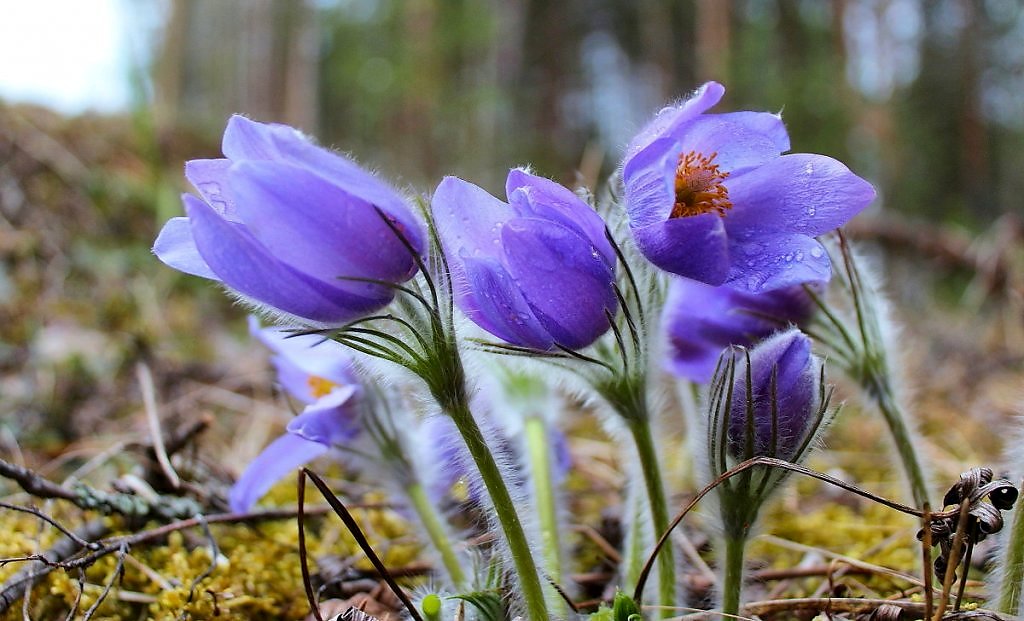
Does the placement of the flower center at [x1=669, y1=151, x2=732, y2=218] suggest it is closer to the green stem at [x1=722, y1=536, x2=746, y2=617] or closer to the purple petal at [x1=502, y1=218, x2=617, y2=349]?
the purple petal at [x1=502, y1=218, x2=617, y2=349]

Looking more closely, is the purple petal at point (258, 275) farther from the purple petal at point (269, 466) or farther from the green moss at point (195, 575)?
the green moss at point (195, 575)

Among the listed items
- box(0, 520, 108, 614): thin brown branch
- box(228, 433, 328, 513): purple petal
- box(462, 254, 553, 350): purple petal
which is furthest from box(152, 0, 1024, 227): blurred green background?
box(462, 254, 553, 350): purple petal

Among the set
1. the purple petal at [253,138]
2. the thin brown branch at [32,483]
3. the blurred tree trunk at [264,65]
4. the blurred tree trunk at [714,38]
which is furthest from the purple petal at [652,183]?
the blurred tree trunk at [714,38]

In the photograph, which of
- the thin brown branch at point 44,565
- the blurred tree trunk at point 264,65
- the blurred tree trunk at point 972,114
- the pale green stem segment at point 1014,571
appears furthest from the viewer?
the blurred tree trunk at point 972,114

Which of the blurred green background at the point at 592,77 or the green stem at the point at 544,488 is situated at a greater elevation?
the blurred green background at the point at 592,77

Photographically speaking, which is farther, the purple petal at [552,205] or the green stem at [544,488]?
the green stem at [544,488]

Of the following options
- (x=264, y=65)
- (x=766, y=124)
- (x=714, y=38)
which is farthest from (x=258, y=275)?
(x=264, y=65)

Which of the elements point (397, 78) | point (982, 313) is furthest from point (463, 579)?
point (397, 78)
